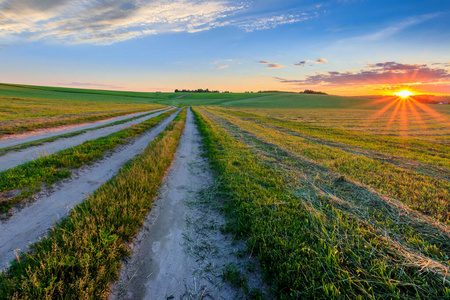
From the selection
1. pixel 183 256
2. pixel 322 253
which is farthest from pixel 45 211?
pixel 322 253

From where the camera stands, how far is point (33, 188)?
571 cm

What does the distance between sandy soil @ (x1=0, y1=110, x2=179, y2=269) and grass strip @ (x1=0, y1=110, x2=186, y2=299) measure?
1.85 feet

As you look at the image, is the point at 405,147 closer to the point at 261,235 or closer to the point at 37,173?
the point at 261,235

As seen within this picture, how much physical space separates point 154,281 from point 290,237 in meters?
2.56

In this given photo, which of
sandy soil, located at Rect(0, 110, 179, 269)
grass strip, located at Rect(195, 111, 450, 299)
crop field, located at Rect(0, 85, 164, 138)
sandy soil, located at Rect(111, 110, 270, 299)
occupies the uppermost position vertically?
crop field, located at Rect(0, 85, 164, 138)

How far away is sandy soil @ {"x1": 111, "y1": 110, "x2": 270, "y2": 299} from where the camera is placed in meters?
2.96

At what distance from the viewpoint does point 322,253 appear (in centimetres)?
321

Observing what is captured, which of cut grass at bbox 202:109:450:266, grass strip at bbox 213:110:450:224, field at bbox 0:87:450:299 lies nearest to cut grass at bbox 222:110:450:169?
grass strip at bbox 213:110:450:224

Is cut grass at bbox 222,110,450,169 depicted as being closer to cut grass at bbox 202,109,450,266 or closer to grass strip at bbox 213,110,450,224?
grass strip at bbox 213,110,450,224

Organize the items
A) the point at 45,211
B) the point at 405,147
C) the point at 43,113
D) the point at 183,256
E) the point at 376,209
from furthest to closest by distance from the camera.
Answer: the point at 43,113 → the point at 405,147 → the point at 45,211 → the point at 376,209 → the point at 183,256

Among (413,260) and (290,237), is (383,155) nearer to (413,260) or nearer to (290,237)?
(413,260)

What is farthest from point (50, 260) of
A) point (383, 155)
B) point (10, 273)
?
point (383, 155)

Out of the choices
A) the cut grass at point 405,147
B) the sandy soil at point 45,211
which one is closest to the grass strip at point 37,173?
the sandy soil at point 45,211

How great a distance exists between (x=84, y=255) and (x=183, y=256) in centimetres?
163
